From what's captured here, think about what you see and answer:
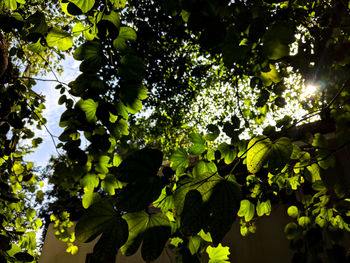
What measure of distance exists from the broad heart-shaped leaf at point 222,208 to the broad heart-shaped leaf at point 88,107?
0.63 meters

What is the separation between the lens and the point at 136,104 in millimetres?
923

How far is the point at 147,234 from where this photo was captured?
0.60m

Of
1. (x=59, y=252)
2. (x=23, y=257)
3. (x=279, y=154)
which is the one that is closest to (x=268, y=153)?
(x=279, y=154)

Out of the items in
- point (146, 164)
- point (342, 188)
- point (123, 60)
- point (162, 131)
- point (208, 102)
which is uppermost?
point (208, 102)


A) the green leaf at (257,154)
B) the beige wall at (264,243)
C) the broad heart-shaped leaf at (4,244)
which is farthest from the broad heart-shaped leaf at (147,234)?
the beige wall at (264,243)

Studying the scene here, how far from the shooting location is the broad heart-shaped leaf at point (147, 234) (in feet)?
1.87

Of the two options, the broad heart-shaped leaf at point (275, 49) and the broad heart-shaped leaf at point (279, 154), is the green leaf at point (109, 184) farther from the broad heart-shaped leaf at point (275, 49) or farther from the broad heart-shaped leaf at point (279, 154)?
the broad heart-shaped leaf at point (275, 49)

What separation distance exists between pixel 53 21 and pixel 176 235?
Answer: 810 centimetres

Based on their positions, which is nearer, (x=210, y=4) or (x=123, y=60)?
(x=210, y=4)

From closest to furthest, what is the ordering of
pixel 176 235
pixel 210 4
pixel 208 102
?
pixel 210 4 → pixel 176 235 → pixel 208 102

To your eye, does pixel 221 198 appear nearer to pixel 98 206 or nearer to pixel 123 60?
pixel 98 206

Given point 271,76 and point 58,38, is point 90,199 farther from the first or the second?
point 271,76

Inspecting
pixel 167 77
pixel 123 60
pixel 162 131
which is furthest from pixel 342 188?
pixel 162 131

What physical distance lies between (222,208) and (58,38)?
0.92 metres
